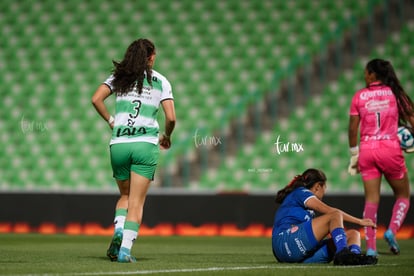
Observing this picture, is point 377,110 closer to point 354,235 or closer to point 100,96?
point 354,235

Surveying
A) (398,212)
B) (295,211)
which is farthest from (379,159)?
(295,211)

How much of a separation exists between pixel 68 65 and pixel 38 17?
1609 mm

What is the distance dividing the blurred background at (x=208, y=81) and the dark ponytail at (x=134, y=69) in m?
6.24

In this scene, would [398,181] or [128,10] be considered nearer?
[398,181]

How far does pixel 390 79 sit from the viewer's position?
762 centimetres

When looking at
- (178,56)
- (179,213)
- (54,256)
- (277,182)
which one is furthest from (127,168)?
(178,56)

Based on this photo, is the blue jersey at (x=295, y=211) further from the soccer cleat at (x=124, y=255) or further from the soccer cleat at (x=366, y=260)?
the soccer cleat at (x=124, y=255)

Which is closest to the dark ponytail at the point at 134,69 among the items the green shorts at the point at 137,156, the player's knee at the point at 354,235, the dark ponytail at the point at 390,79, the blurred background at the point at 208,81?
the green shorts at the point at 137,156

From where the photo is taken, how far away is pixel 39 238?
1088cm

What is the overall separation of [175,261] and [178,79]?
356 inches

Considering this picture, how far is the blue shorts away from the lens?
6102 millimetres

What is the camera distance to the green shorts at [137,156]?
6.23m

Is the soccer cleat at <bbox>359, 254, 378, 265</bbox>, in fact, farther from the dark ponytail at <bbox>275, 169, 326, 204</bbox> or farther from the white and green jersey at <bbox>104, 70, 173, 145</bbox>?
the white and green jersey at <bbox>104, 70, 173, 145</bbox>

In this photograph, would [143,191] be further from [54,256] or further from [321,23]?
[321,23]
